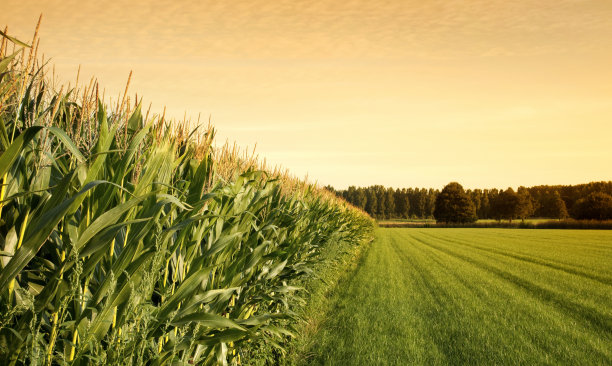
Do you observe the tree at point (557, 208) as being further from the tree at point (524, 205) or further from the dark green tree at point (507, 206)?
the dark green tree at point (507, 206)

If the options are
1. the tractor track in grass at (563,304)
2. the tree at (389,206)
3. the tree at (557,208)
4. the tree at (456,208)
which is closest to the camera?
the tractor track in grass at (563,304)

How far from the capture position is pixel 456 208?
92.5 m

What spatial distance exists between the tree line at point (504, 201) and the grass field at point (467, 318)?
68.9 m

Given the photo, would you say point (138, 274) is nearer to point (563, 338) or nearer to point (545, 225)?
point (563, 338)

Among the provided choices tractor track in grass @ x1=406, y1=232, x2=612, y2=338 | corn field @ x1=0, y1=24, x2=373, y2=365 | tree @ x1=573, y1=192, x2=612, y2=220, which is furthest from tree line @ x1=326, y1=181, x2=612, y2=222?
corn field @ x1=0, y1=24, x2=373, y2=365

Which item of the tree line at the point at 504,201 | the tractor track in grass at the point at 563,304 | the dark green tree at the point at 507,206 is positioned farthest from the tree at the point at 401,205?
the tractor track in grass at the point at 563,304

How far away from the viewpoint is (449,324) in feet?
26.3

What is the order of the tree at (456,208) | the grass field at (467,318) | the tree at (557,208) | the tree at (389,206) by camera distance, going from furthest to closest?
1. the tree at (389,206)
2. the tree at (557,208)
3. the tree at (456,208)
4. the grass field at (467,318)

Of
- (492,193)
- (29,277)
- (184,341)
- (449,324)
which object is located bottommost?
(449,324)

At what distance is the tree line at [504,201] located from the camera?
80.6m

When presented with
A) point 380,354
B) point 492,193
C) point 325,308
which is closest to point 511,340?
point 380,354

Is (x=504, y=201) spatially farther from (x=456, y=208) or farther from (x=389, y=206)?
(x=389, y=206)

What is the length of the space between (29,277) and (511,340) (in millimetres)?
7706

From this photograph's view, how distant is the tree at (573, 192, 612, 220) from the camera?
76375mm
